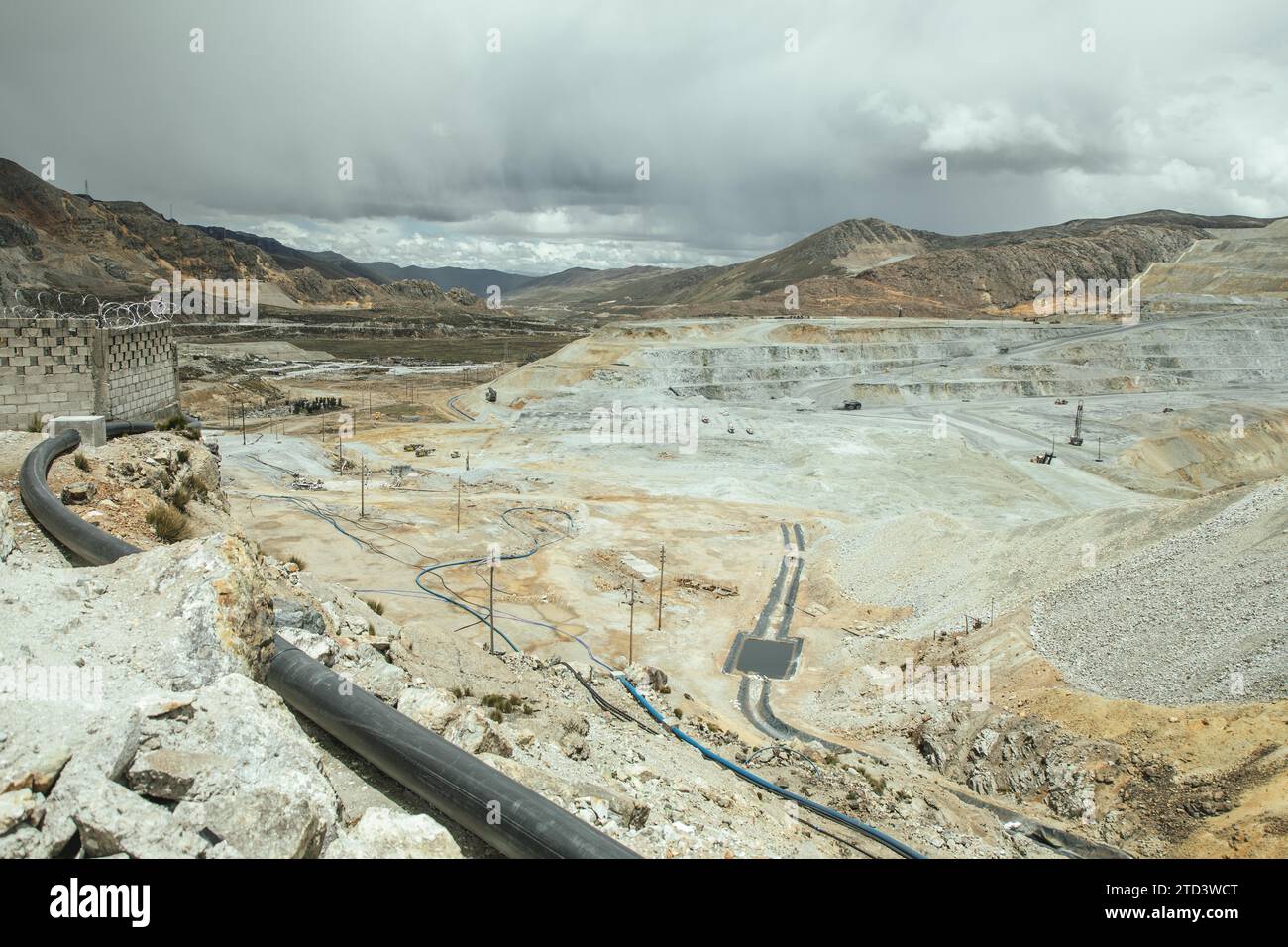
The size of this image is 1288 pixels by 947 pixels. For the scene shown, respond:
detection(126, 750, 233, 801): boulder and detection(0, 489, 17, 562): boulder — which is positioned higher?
detection(0, 489, 17, 562): boulder

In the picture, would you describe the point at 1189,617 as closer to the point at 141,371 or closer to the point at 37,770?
the point at 37,770

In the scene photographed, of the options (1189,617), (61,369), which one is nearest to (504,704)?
(61,369)

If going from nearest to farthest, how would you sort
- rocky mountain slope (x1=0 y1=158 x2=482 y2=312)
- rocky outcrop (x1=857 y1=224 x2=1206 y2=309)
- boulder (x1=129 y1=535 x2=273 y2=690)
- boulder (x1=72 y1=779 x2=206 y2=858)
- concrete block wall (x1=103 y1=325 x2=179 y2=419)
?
boulder (x1=72 y1=779 x2=206 y2=858)
boulder (x1=129 y1=535 x2=273 y2=690)
concrete block wall (x1=103 y1=325 x2=179 y2=419)
rocky mountain slope (x1=0 y1=158 x2=482 y2=312)
rocky outcrop (x1=857 y1=224 x2=1206 y2=309)

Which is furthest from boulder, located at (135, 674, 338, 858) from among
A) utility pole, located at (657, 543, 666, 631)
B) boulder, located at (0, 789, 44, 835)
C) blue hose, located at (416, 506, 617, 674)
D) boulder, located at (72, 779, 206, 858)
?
utility pole, located at (657, 543, 666, 631)

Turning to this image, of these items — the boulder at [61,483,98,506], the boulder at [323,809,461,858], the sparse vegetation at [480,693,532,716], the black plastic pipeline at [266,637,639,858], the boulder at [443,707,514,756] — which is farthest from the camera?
the sparse vegetation at [480,693,532,716]

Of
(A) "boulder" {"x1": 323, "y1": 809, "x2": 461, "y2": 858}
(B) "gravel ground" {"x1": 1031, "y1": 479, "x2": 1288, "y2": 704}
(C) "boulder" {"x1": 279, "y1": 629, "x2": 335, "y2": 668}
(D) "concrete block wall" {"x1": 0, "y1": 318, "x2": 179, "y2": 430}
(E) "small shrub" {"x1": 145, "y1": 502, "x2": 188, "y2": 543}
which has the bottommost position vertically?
(B) "gravel ground" {"x1": 1031, "y1": 479, "x2": 1288, "y2": 704}

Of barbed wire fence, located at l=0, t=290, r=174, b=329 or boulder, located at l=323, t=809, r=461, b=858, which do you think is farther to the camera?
barbed wire fence, located at l=0, t=290, r=174, b=329

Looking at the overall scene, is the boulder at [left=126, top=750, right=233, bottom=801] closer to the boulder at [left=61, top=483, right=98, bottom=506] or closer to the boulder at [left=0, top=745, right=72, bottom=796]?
the boulder at [left=0, top=745, right=72, bottom=796]
